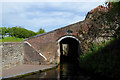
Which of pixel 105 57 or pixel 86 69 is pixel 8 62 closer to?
pixel 86 69

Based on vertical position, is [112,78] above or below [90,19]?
below

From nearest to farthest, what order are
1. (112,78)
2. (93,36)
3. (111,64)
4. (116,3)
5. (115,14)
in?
(112,78) < (111,64) < (116,3) < (115,14) < (93,36)

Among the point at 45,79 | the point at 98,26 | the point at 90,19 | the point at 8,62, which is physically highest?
the point at 90,19

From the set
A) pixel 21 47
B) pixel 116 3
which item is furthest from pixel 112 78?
pixel 21 47

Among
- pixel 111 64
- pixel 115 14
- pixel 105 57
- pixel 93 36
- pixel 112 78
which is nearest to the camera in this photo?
pixel 112 78

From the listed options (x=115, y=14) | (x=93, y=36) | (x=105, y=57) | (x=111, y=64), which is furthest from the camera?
(x=93, y=36)

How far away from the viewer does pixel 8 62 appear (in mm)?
10602

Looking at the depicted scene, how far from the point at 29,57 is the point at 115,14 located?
9.83m

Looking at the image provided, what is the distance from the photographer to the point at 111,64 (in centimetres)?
709

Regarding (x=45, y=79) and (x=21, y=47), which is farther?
(x=21, y=47)

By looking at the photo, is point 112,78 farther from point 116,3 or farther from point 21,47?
point 21,47

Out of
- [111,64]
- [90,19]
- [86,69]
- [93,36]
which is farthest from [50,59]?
[111,64]

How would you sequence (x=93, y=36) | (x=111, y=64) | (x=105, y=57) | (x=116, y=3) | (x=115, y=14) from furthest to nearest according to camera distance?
(x=93, y=36) < (x=115, y=14) < (x=116, y=3) < (x=105, y=57) < (x=111, y=64)

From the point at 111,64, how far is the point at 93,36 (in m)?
5.54
